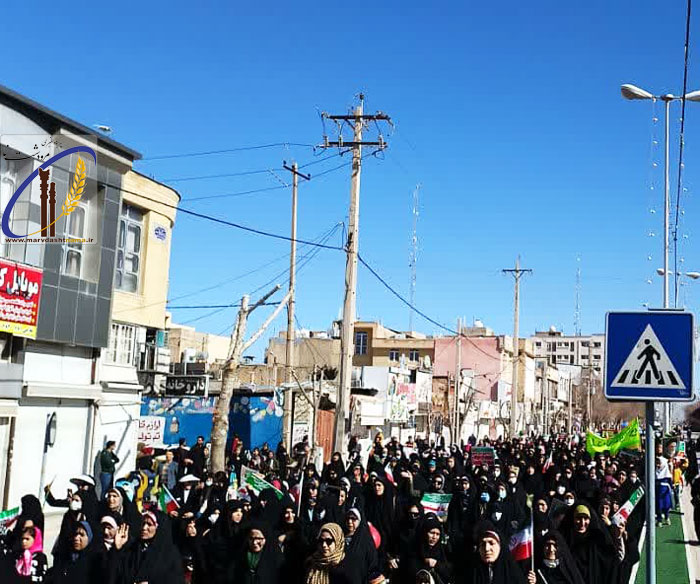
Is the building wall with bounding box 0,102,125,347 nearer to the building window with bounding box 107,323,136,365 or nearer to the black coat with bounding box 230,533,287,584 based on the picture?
the building window with bounding box 107,323,136,365

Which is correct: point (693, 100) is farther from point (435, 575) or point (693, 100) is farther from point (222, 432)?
point (435, 575)

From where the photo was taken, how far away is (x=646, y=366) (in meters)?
5.29

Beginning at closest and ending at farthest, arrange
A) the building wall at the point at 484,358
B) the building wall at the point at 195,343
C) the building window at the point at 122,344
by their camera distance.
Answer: the building window at the point at 122,344, the building wall at the point at 195,343, the building wall at the point at 484,358

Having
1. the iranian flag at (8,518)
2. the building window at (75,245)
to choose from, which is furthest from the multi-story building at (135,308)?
the iranian flag at (8,518)

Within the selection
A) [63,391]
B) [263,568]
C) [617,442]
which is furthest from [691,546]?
[617,442]

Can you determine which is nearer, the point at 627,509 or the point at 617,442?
the point at 627,509

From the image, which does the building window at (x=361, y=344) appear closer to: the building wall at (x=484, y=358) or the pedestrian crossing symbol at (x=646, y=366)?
the building wall at (x=484, y=358)

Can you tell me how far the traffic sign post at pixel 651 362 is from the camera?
525cm

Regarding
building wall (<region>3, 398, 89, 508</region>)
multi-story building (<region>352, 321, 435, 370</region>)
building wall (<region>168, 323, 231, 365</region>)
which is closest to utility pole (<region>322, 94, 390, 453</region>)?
building wall (<region>3, 398, 89, 508</region>)

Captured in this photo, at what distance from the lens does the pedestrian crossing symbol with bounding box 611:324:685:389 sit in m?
5.27

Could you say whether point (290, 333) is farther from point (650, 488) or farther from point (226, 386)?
point (650, 488)

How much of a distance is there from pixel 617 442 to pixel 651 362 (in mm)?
28705

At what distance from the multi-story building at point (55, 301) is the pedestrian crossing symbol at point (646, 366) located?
43.6 ft

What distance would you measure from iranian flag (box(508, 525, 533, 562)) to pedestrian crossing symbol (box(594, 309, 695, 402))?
380cm
